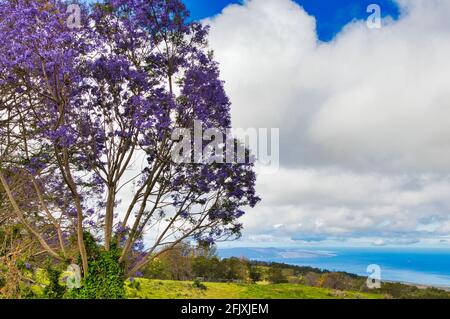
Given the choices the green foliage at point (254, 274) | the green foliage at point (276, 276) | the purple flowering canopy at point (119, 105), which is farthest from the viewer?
the green foliage at point (254, 274)

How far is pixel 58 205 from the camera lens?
18.0 meters

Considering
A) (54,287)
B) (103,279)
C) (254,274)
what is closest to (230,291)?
(254,274)

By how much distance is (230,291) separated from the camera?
20203 millimetres

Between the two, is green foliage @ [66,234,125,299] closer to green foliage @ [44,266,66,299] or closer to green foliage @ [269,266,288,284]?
green foliage @ [44,266,66,299]

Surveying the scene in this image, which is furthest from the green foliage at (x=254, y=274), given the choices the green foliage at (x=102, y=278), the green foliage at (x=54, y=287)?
the green foliage at (x=54, y=287)

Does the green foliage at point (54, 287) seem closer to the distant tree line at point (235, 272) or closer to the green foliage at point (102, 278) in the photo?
the green foliage at point (102, 278)

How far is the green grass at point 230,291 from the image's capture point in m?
18.4

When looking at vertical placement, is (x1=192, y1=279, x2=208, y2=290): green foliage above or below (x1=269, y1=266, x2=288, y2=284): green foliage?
below

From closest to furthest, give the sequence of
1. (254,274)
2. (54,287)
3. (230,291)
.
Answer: (54,287), (230,291), (254,274)

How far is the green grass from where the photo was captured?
1838 cm

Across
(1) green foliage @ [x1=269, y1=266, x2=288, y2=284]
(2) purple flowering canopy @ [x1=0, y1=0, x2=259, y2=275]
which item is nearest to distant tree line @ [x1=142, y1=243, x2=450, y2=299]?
(1) green foliage @ [x1=269, y1=266, x2=288, y2=284]

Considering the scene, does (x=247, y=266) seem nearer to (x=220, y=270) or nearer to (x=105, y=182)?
(x=220, y=270)

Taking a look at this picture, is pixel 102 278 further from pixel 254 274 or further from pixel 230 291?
pixel 254 274
